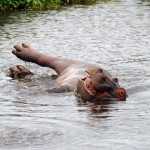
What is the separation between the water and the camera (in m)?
8.20

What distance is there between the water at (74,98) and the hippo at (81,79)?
248 millimetres

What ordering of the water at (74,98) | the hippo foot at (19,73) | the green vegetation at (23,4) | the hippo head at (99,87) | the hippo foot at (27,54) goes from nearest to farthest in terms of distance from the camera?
the water at (74,98)
the hippo head at (99,87)
the hippo foot at (19,73)
the hippo foot at (27,54)
the green vegetation at (23,4)

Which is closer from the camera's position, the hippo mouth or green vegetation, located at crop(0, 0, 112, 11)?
the hippo mouth

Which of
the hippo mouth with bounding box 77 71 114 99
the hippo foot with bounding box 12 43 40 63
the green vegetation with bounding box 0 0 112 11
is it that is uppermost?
the hippo mouth with bounding box 77 71 114 99

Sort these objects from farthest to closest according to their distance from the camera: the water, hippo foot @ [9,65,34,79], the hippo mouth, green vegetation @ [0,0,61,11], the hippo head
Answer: green vegetation @ [0,0,61,11]
hippo foot @ [9,65,34,79]
the hippo mouth
the hippo head
the water

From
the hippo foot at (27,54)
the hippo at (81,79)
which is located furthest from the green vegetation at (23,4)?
the hippo at (81,79)

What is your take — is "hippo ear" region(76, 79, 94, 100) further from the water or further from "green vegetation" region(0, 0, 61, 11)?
"green vegetation" region(0, 0, 61, 11)

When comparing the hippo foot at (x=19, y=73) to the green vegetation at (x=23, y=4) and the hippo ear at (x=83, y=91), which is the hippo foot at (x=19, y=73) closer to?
the hippo ear at (x=83, y=91)

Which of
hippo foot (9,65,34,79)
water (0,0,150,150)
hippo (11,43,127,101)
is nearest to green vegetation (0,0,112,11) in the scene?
water (0,0,150,150)

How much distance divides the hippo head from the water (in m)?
0.22

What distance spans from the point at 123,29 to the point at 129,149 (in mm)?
17708

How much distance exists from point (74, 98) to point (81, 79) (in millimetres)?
378

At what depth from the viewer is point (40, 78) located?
14.1 metres

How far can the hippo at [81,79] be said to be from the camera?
1083 centimetres
